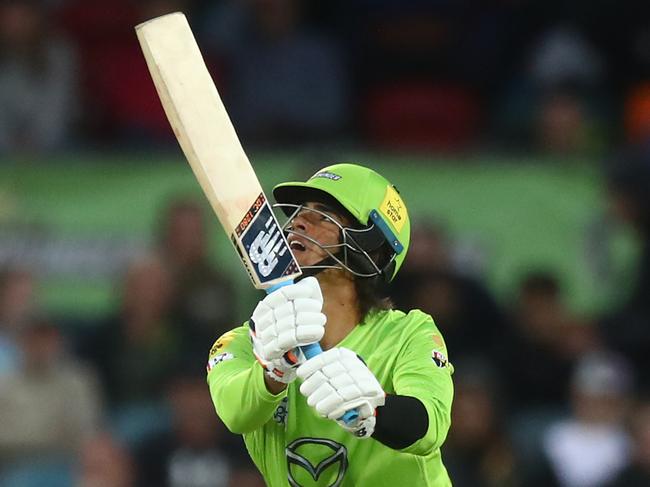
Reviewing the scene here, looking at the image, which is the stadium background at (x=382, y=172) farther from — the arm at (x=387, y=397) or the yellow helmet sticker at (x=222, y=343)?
the arm at (x=387, y=397)

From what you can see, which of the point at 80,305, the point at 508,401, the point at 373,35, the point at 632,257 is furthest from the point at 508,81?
the point at 80,305

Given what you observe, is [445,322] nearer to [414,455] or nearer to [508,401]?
[508,401]

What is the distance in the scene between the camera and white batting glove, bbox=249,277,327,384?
4.19 metres

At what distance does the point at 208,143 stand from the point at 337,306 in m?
0.61

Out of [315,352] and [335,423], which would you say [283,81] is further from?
[315,352]

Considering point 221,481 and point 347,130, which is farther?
point 347,130

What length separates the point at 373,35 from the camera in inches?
403

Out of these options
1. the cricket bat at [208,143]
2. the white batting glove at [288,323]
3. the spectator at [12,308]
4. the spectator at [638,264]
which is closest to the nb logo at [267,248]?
the cricket bat at [208,143]

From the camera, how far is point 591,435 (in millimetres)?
8414

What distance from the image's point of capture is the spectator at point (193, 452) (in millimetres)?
8117

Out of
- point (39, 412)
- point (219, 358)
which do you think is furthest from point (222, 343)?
point (39, 412)

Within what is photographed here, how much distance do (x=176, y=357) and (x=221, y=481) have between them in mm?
922

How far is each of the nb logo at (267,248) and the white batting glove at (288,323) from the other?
0.23 meters

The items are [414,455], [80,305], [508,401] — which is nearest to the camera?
[414,455]
